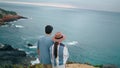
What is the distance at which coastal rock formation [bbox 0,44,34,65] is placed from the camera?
6.32 m

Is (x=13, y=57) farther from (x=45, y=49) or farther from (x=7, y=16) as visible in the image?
(x=45, y=49)

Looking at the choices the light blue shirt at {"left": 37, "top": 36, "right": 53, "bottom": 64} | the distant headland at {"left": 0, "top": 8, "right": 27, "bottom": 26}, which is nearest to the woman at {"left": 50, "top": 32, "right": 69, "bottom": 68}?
the light blue shirt at {"left": 37, "top": 36, "right": 53, "bottom": 64}

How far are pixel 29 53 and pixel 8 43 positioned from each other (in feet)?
1.49

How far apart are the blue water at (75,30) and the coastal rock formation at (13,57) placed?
0.35ft

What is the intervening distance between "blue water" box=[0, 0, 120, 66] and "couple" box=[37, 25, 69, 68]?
1.98m

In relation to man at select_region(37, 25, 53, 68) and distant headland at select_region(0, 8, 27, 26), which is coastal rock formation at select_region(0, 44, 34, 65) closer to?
distant headland at select_region(0, 8, 27, 26)

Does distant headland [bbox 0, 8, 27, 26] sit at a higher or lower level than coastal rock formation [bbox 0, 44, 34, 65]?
higher

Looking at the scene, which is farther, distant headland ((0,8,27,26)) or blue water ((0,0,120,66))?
distant headland ((0,8,27,26))

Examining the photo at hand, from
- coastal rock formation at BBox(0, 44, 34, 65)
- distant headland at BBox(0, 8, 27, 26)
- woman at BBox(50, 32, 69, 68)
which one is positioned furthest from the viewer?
distant headland at BBox(0, 8, 27, 26)

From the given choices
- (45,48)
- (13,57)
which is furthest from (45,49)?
(13,57)

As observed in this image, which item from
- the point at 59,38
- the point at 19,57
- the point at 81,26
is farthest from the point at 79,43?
the point at 59,38

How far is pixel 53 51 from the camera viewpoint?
4191mm

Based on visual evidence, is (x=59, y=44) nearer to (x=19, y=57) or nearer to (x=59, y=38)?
(x=59, y=38)

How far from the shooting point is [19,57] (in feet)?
20.8
